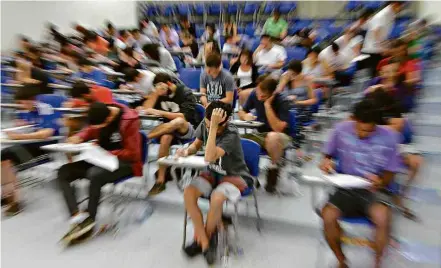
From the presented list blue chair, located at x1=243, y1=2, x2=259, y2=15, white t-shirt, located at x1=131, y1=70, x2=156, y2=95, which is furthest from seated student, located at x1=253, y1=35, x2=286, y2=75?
white t-shirt, located at x1=131, y1=70, x2=156, y2=95

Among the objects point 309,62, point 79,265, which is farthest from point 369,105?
point 309,62

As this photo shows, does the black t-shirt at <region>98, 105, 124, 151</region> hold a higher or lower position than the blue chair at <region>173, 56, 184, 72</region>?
lower

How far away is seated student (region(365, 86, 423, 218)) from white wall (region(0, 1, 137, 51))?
5578 millimetres

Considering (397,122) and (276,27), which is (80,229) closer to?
(397,122)

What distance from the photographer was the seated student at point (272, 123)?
2.80 meters

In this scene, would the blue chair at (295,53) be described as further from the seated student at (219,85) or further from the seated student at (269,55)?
the seated student at (219,85)

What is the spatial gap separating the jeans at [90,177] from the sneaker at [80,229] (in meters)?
0.04

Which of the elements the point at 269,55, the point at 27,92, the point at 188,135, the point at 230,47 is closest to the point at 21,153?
the point at 27,92

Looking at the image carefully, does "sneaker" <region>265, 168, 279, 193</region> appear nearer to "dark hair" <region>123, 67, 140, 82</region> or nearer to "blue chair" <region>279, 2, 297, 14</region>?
"dark hair" <region>123, 67, 140, 82</region>

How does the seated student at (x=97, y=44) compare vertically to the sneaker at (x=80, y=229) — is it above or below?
above

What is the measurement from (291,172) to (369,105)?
54.1 inches

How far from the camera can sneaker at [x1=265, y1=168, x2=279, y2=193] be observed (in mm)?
2924

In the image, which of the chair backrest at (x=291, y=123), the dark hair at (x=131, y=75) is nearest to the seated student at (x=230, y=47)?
the dark hair at (x=131, y=75)

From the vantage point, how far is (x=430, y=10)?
4613 millimetres
